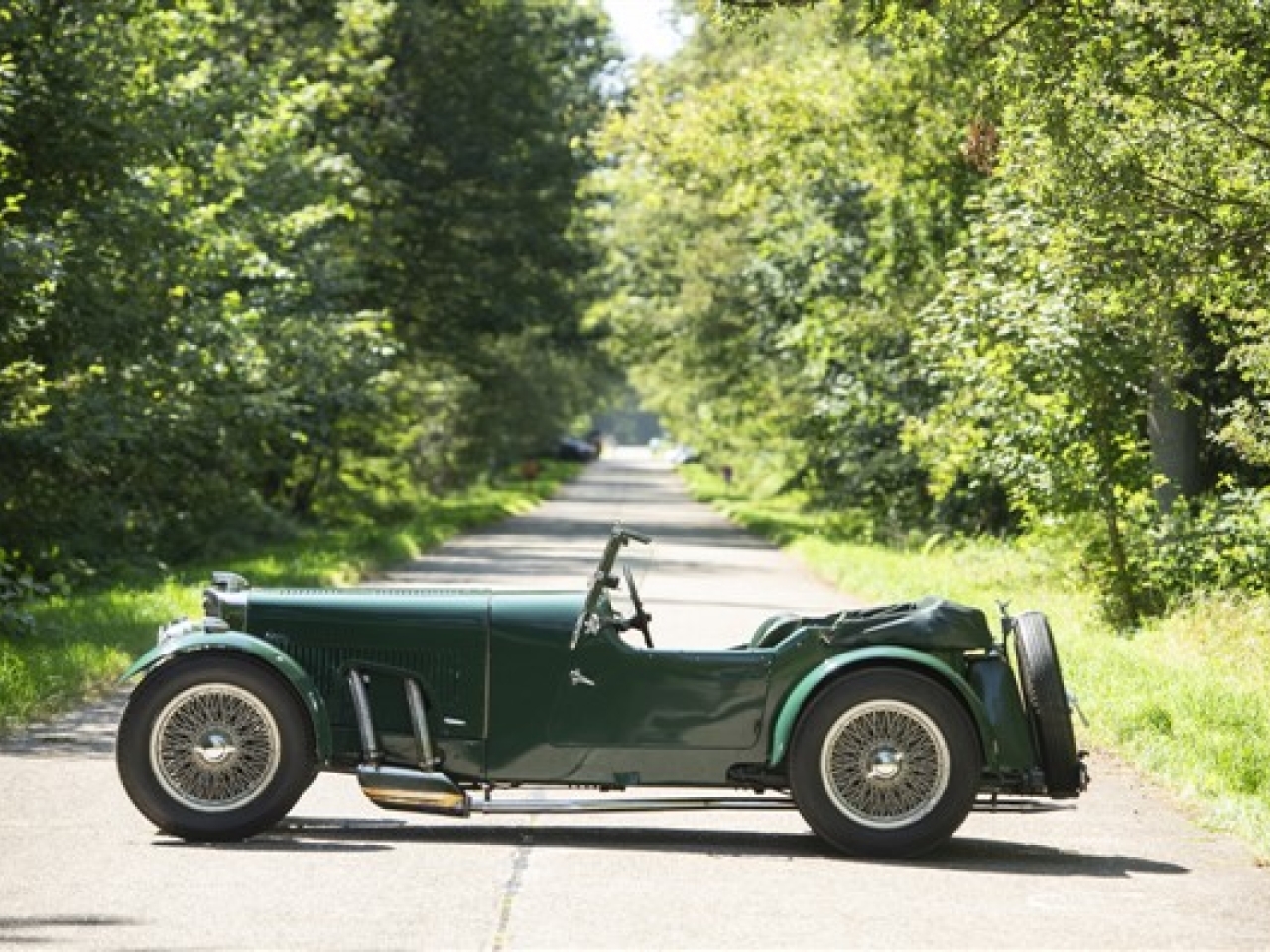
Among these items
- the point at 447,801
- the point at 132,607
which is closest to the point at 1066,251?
the point at 447,801

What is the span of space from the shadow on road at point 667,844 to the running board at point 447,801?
158 millimetres

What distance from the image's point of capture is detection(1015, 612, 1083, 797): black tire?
9.54m

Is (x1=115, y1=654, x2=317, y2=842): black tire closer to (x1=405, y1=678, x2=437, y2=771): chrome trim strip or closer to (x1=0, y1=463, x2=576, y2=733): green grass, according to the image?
(x1=405, y1=678, x2=437, y2=771): chrome trim strip

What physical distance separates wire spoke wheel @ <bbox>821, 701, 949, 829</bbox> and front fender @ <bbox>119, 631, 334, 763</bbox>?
6.56ft

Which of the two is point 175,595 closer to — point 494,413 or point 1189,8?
point 1189,8

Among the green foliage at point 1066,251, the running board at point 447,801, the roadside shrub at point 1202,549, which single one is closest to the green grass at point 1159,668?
the roadside shrub at point 1202,549

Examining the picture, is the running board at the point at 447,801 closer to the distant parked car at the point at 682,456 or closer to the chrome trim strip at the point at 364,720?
the chrome trim strip at the point at 364,720

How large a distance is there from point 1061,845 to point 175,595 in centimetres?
1280

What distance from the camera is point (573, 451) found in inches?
5394

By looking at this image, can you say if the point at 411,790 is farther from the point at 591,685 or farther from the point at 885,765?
the point at 885,765

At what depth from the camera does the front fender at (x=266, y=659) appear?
9547mm

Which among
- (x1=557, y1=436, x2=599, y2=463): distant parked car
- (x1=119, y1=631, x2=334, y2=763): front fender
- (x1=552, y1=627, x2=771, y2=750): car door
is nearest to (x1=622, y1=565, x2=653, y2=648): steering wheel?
(x1=552, y1=627, x2=771, y2=750): car door

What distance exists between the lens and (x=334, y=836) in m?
9.72

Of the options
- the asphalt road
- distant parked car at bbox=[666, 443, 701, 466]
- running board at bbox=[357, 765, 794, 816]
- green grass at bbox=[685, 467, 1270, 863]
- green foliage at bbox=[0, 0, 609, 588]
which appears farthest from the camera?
distant parked car at bbox=[666, 443, 701, 466]
